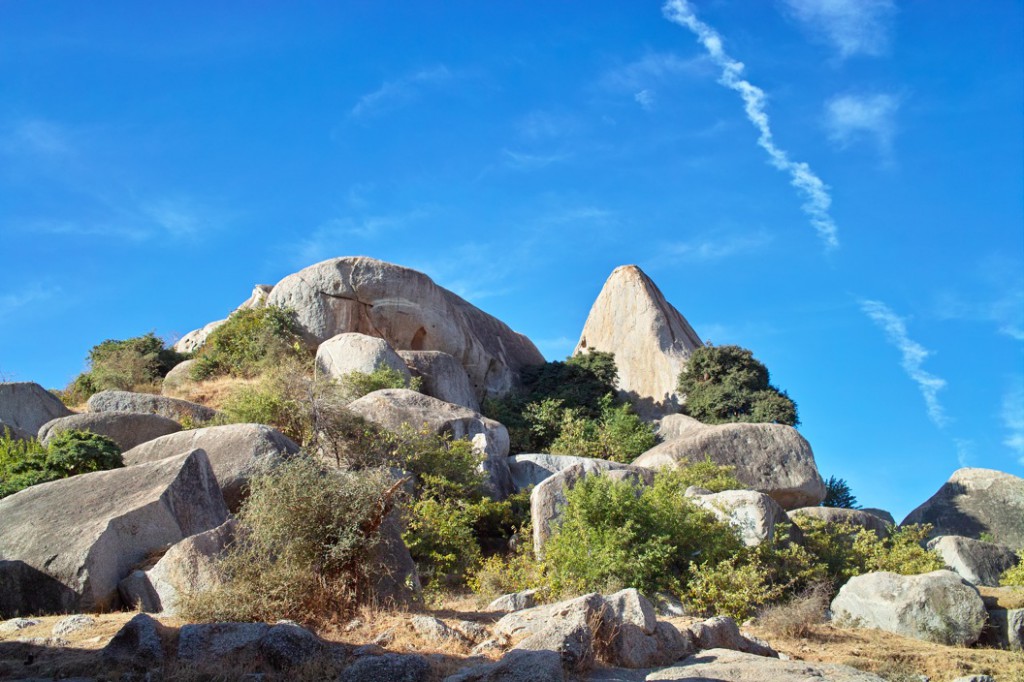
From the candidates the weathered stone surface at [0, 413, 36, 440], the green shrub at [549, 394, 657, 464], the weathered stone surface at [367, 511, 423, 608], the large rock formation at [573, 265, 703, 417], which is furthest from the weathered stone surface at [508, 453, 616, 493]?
the large rock formation at [573, 265, 703, 417]

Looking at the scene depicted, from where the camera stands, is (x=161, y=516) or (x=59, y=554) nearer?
(x=59, y=554)

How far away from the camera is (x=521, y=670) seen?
8.48m

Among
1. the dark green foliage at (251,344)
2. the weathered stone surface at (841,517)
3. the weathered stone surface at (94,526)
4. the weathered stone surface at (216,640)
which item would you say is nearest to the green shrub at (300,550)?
the weathered stone surface at (216,640)

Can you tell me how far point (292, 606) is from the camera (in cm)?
1125

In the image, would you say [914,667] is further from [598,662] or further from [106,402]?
[106,402]

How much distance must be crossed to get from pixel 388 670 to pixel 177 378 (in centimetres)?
2252

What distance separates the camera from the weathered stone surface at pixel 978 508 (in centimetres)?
2584

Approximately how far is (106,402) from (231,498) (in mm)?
9137

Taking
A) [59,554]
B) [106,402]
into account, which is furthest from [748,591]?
[106,402]

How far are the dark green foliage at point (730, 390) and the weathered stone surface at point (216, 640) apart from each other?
2322cm

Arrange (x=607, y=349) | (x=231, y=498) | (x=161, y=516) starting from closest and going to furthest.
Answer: (x=161, y=516) < (x=231, y=498) < (x=607, y=349)

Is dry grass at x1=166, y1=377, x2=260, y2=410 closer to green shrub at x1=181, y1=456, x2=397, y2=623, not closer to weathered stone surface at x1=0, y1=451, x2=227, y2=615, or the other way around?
weathered stone surface at x1=0, y1=451, x2=227, y2=615

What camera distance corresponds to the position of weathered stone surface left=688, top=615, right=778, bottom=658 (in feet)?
37.2

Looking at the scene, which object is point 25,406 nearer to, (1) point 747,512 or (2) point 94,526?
(2) point 94,526
